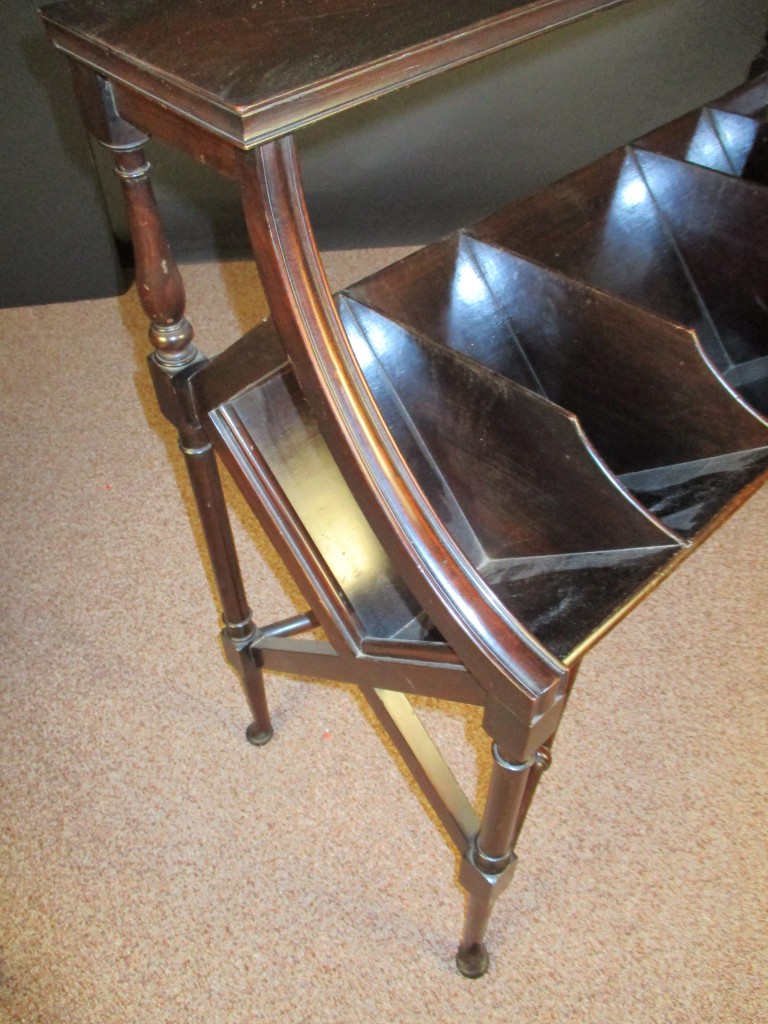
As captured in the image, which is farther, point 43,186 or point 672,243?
point 43,186

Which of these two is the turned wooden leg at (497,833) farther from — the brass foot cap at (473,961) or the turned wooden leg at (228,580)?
the turned wooden leg at (228,580)

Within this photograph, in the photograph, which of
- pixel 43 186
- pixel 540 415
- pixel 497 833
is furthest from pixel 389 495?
pixel 43 186

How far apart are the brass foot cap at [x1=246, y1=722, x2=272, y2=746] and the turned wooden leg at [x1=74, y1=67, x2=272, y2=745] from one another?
0.92 feet

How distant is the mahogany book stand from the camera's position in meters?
0.57

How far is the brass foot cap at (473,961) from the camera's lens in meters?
1.06

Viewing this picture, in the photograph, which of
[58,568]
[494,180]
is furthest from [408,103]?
[58,568]

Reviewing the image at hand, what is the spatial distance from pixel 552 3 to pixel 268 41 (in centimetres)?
21

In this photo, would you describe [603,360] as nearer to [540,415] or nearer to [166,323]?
[540,415]

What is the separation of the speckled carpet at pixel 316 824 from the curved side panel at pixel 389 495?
0.63 metres

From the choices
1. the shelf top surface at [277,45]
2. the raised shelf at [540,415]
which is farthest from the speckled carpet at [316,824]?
the shelf top surface at [277,45]

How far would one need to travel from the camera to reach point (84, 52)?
1.98 ft

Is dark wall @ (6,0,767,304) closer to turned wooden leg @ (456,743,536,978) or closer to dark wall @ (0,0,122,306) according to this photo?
dark wall @ (0,0,122,306)

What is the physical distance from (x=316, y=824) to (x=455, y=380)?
751mm

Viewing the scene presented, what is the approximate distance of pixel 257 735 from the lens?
132 centimetres
